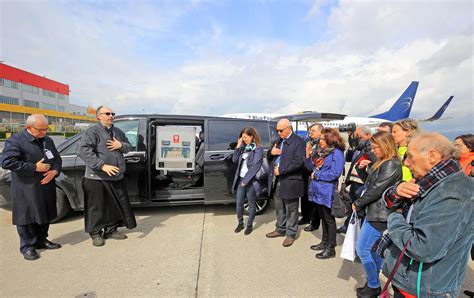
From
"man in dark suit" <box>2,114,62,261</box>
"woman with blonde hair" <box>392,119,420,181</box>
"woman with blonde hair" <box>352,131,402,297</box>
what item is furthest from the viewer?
"man in dark suit" <box>2,114,62,261</box>

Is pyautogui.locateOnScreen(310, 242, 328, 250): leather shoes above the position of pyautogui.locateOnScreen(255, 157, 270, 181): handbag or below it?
below

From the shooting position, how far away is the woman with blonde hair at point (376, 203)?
2.17 metres

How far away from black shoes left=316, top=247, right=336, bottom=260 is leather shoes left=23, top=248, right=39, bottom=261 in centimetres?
329

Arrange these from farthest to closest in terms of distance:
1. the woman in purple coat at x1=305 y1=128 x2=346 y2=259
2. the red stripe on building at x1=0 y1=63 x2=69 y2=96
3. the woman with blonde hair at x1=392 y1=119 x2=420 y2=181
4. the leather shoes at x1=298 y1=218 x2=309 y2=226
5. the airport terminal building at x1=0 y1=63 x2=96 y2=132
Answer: the red stripe on building at x1=0 y1=63 x2=69 y2=96 → the airport terminal building at x1=0 y1=63 x2=96 y2=132 → the leather shoes at x1=298 y1=218 x2=309 y2=226 → the woman in purple coat at x1=305 y1=128 x2=346 y2=259 → the woman with blonde hair at x1=392 y1=119 x2=420 y2=181

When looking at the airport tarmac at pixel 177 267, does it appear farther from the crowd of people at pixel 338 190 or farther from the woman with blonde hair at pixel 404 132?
the woman with blonde hair at pixel 404 132

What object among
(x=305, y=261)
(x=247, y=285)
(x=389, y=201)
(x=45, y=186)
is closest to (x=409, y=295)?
(x=389, y=201)

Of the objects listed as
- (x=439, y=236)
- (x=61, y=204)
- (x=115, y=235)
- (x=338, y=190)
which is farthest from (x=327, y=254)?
(x=61, y=204)

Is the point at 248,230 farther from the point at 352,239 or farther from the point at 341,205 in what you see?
the point at 352,239

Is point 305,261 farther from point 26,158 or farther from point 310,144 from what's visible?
point 26,158

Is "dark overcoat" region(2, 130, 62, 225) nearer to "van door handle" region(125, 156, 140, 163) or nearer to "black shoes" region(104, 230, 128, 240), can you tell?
"black shoes" region(104, 230, 128, 240)

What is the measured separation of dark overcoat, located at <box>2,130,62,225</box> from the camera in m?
2.96

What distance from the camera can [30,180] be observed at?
10.2 ft

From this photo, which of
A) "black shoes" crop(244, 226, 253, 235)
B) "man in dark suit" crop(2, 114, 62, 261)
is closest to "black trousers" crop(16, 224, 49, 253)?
"man in dark suit" crop(2, 114, 62, 261)

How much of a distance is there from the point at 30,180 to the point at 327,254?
143 inches
